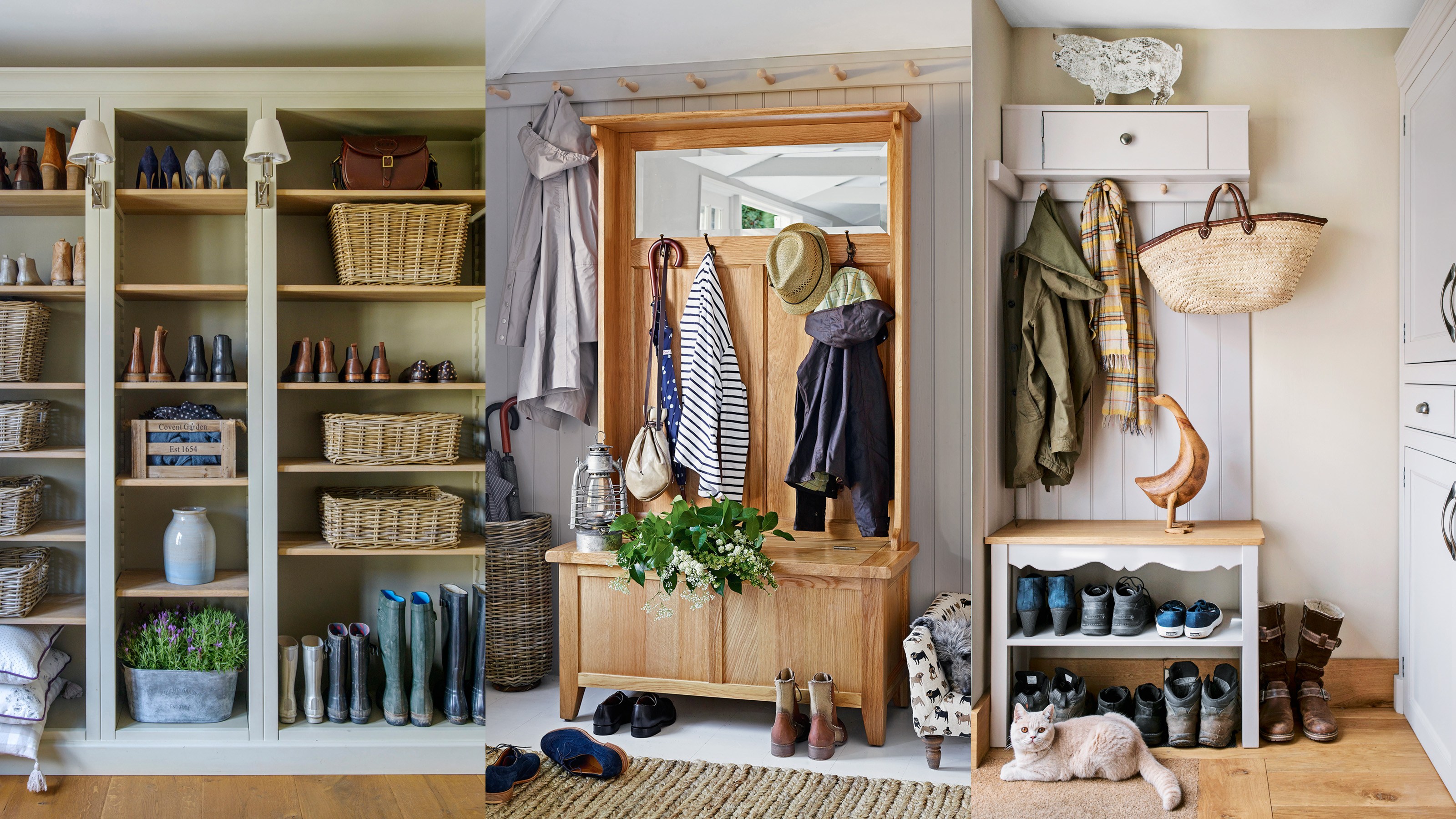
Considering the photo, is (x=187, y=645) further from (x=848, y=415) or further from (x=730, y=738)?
(x=848, y=415)

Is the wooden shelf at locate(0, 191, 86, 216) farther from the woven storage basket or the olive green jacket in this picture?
the olive green jacket

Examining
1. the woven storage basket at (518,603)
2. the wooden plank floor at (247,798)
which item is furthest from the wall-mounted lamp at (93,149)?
the woven storage basket at (518,603)

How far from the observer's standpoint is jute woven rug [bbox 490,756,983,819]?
3.48 feet

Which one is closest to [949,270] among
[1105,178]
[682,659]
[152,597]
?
[682,659]

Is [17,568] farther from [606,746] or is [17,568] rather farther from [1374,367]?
[1374,367]

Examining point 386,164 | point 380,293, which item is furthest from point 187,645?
point 386,164

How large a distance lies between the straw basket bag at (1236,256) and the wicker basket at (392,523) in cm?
166

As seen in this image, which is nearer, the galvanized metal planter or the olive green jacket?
the olive green jacket

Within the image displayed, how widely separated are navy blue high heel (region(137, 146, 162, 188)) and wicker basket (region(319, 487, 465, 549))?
85 cm

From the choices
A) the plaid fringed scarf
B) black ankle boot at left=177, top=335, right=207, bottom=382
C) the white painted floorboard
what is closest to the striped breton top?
the white painted floorboard

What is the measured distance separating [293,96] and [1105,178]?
1.83 metres

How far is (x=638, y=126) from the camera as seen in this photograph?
1.01m

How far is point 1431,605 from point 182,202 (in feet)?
9.53

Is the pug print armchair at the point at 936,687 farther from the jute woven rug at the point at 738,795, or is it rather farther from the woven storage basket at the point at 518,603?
the woven storage basket at the point at 518,603
